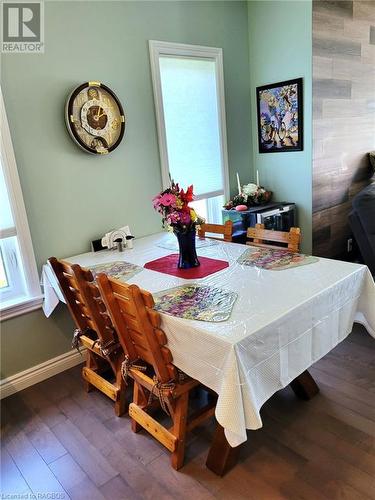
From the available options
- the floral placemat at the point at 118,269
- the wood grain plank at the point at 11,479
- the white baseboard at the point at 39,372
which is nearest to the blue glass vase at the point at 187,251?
the floral placemat at the point at 118,269

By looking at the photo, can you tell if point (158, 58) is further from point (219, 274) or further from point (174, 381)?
point (174, 381)

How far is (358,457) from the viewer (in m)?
1.63

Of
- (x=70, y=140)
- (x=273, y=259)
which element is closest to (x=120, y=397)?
(x=273, y=259)

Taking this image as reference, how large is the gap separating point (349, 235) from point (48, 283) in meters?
3.04

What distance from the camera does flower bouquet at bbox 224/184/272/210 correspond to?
3.40m

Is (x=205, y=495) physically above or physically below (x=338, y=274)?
below

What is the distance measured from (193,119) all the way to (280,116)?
82 centimetres

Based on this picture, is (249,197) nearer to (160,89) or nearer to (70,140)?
(160,89)

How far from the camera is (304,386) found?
79.1 inches

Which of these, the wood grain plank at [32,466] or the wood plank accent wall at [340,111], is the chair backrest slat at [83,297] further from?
the wood plank accent wall at [340,111]

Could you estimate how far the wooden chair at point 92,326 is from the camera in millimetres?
1815

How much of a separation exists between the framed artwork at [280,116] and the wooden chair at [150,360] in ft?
7.90

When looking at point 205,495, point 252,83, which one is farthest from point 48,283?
point 252,83

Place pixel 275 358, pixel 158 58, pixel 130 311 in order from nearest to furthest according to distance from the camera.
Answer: pixel 275 358
pixel 130 311
pixel 158 58
